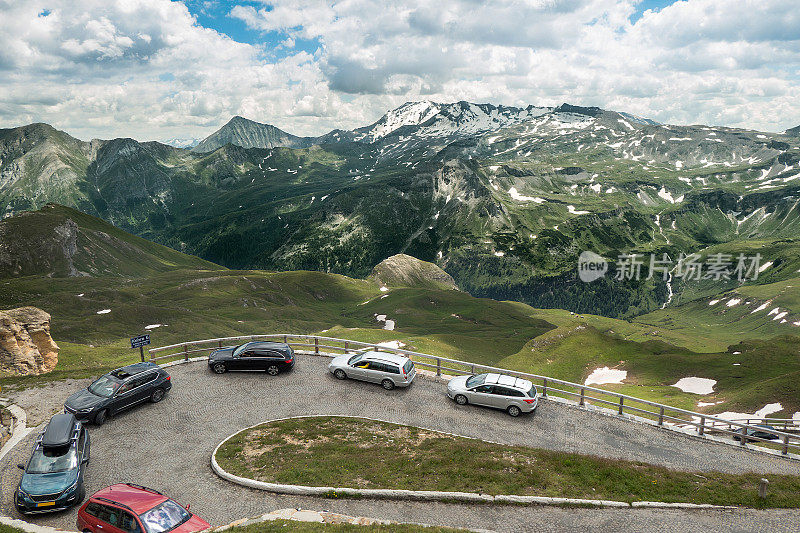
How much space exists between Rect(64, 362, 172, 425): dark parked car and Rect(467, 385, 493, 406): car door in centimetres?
2027

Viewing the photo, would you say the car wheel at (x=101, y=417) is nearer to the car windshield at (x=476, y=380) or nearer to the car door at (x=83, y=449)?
the car door at (x=83, y=449)

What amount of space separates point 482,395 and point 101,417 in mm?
22861

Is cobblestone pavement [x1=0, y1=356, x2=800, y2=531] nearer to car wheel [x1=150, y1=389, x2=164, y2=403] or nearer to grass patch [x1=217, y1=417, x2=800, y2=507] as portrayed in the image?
car wheel [x1=150, y1=389, x2=164, y2=403]

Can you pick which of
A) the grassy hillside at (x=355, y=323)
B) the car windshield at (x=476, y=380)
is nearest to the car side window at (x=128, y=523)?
→ the car windshield at (x=476, y=380)

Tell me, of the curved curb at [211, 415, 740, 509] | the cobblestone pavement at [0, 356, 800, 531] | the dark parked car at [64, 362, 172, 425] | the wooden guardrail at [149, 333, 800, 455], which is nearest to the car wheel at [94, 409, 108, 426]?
the dark parked car at [64, 362, 172, 425]

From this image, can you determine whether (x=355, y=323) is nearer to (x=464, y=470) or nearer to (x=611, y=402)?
(x=611, y=402)

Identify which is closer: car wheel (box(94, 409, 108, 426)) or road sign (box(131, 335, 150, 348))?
car wheel (box(94, 409, 108, 426))

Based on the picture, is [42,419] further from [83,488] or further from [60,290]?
[60,290]

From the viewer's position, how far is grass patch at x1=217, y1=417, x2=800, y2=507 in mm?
17719

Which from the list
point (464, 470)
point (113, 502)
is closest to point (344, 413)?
point (464, 470)

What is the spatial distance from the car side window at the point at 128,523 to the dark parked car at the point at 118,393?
11047 millimetres

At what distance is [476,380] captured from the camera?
87.9 feet

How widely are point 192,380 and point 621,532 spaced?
27382 millimetres

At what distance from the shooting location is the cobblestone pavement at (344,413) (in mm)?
16391
